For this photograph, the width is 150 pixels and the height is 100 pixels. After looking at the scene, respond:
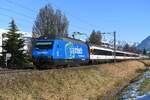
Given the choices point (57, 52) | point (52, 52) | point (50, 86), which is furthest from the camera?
point (57, 52)

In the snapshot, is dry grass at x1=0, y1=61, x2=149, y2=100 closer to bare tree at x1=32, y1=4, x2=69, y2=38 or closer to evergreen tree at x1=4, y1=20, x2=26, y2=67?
evergreen tree at x1=4, y1=20, x2=26, y2=67

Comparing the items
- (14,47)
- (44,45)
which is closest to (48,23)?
(14,47)

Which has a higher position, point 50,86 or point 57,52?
point 57,52

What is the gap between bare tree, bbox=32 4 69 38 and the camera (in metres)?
86.2

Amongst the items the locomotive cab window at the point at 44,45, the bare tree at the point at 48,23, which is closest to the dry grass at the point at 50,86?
the locomotive cab window at the point at 44,45

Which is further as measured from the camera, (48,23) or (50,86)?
(48,23)

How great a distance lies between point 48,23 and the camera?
288ft

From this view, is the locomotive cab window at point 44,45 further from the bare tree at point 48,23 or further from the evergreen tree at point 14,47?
the bare tree at point 48,23

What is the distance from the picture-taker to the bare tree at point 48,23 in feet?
283

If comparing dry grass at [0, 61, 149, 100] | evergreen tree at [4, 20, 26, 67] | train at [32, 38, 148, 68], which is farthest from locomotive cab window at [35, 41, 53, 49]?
evergreen tree at [4, 20, 26, 67]

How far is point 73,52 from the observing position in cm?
4097

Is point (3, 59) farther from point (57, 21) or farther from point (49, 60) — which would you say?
point (57, 21)

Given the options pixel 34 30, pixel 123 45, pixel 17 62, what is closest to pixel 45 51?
pixel 17 62

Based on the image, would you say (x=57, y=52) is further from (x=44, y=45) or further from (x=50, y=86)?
(x=50, y=86)
